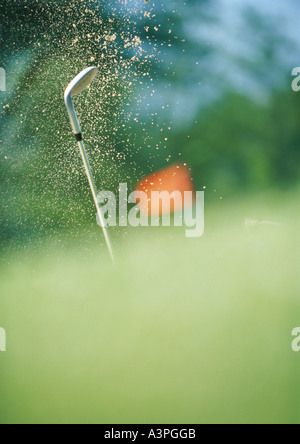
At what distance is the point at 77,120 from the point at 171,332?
2.26 feet

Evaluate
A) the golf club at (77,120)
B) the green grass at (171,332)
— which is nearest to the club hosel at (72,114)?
the golf club at (77,120)

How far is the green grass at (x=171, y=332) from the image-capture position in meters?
1.01

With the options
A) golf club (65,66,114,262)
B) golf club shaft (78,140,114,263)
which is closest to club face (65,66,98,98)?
golf club (65,66,114,262)

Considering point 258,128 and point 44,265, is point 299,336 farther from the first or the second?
point 44,265

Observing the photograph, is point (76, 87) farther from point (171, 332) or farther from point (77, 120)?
point (171, 332)

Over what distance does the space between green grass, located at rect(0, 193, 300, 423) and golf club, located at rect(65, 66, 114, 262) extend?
125mm

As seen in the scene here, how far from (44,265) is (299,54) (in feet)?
3.40

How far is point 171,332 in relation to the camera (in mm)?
1023

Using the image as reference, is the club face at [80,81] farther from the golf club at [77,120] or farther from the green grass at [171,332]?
the green grass at [171,332]

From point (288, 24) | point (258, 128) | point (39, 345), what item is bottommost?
point (39, 345)

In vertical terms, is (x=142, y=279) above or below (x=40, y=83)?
below

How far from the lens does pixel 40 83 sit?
1.07 metres

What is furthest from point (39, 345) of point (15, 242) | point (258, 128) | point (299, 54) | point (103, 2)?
point (299, 54)

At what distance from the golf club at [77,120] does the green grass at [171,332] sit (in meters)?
0.13
